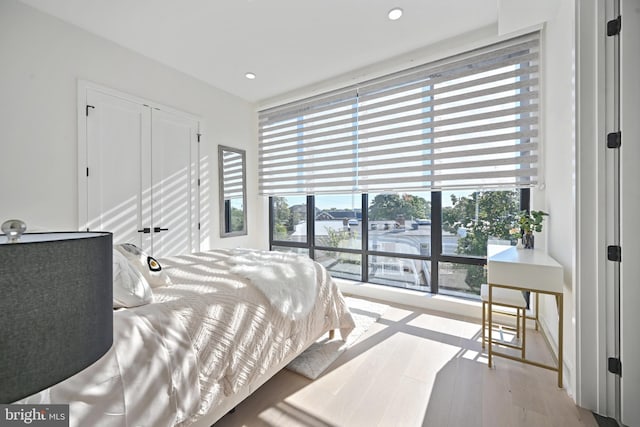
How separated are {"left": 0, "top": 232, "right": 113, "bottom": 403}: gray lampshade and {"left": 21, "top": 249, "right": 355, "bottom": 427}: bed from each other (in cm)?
68

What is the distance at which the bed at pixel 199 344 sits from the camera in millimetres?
986

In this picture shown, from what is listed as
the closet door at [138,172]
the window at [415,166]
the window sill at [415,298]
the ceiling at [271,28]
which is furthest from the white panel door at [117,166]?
the window sill at [415,298]

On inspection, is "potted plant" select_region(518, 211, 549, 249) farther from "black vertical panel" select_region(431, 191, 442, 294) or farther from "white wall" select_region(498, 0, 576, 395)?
"black vertical panel" select_region(431, 191, 442, 294)

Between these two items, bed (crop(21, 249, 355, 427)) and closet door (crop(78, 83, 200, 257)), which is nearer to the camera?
bed (crop(21, 249, 355, 427))

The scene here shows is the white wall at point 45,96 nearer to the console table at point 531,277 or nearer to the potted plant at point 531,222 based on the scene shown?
the console table at point 531,277

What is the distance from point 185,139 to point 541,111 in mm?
3823

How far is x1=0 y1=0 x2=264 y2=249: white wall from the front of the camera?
2254mm

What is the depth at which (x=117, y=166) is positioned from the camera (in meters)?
2.93

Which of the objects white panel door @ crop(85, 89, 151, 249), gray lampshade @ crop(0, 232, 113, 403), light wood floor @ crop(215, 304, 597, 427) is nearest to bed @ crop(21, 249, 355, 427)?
light wood floor @ crop(215, 304, 597, 427)

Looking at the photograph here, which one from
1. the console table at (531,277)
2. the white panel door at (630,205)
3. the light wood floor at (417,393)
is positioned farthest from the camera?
the console table at (531,277)

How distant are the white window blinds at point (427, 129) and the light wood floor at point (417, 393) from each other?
1.61m

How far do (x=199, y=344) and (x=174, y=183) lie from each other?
2707 mm

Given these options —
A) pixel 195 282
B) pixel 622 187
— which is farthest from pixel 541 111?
pixel 195 282

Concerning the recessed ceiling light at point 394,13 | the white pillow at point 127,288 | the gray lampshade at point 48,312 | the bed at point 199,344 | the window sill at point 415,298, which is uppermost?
the recessed ceiling light at point 394,13
